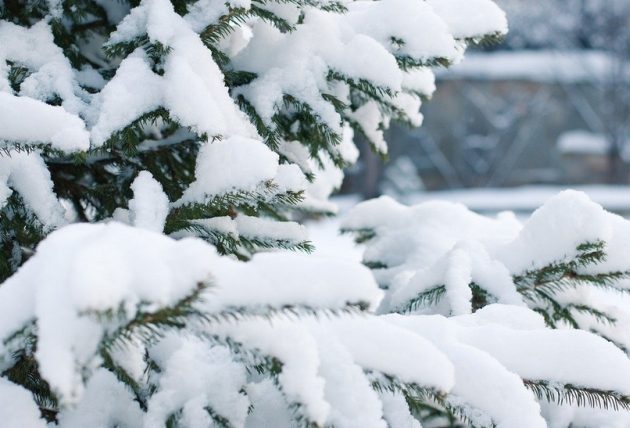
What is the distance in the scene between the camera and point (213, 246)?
1229mm

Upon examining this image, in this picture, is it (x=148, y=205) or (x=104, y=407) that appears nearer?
(x=104, y=407)

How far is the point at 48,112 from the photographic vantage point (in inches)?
45.9

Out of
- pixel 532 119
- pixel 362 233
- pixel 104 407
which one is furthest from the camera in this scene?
pixel 532 119

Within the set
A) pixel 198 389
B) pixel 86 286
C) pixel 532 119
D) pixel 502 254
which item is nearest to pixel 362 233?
pixel 502 254

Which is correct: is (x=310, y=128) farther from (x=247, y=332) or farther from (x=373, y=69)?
(x=247, y=332)

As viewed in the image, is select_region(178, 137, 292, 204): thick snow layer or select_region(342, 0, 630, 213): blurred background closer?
select_region(178, 137, 292, 204): thick snow layer

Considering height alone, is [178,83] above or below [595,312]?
above

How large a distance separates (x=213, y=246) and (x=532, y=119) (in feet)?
39.7

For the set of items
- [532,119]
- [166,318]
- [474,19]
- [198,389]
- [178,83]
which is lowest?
[532,119]

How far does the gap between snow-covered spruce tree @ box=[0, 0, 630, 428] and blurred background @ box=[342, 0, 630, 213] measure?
10.6m

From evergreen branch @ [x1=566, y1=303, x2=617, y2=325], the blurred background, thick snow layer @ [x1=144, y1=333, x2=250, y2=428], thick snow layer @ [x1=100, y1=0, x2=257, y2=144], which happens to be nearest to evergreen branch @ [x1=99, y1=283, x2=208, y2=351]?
thick snow layer @ [x1=144, y1=333, x2=250, y2=428]

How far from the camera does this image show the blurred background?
1236 cm

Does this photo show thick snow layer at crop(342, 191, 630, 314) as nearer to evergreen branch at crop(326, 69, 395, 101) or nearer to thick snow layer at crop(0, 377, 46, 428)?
evergreen branch at crop(326, 69, 395, 101)

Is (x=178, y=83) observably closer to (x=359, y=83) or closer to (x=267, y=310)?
(x=359, y=83)
